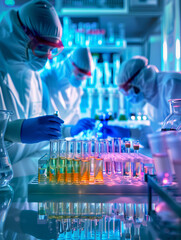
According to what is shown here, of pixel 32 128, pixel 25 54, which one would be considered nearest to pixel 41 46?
pixel 25 54

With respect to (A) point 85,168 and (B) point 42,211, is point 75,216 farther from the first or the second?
(A) point 85,168

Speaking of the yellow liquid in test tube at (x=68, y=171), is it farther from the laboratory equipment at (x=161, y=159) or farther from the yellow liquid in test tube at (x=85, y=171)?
the laboratory equipment at (x=161, y=159)

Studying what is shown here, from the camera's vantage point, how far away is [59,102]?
10.2ft

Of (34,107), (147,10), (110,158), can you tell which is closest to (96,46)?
(147,10)

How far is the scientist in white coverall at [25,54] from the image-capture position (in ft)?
4.52

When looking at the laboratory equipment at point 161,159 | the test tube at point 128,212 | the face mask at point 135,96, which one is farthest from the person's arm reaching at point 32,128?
the face mask at point 135,96

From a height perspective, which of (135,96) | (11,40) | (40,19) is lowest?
(135,96)

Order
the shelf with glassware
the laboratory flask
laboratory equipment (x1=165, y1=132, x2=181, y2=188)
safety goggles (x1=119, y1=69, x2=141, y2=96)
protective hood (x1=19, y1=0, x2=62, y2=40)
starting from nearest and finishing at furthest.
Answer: laboratory equipment (x1=165, y1=132, x2=181, y2=188)
the laboratory flask
protective hood (x1=19, y1=0, x2=62, y2=40)
safety goggles (x1=119, y1=69, x2=141, y2=96)
the shelf with glassware

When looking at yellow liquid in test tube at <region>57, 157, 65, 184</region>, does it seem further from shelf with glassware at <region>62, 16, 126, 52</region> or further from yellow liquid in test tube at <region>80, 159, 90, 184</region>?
shelf with glassware at <region>62, 16, 126, 52</region>

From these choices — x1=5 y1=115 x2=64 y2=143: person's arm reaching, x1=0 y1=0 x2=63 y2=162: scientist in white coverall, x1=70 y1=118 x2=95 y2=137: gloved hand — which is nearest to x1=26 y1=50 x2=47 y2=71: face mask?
x1=0 y1=0 x2=63 y2=162: scientist in white coverall

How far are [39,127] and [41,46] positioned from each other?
1.99ft

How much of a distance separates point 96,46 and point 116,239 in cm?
380

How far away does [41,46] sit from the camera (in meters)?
1.64

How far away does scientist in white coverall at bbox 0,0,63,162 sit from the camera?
4.52 feet
